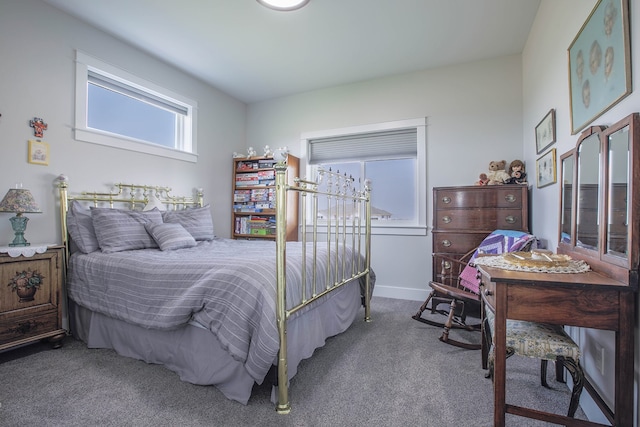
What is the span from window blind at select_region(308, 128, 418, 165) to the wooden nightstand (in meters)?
2.96

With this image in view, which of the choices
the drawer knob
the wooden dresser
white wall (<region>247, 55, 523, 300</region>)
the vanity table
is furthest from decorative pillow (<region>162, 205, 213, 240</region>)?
the vanity table

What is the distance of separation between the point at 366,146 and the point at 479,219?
1658mm

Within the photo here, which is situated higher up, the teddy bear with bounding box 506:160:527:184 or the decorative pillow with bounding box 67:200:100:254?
the teddy bear with bounding box 506:160:527:184

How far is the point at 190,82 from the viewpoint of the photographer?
3.71 meters

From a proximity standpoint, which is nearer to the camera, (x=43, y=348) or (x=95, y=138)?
(x=43, y=348)

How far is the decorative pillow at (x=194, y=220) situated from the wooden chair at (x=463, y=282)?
225 cm

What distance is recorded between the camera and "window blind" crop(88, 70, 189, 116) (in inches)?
112

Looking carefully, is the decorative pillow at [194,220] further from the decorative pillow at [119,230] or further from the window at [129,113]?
the window at [129,113]

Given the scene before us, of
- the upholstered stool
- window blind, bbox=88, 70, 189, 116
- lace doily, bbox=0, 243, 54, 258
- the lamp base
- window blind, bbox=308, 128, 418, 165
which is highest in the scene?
window blind, bbox=88, 70, 189, 116

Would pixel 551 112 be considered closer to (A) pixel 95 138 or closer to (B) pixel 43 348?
(A) pixel 95 138

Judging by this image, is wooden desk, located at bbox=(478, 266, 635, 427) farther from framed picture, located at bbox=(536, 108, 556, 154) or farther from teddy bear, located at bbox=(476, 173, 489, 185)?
teddy bear, located at bbox=(476, 173, 489, 185)

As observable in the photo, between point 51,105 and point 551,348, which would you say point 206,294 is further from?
point 51,105

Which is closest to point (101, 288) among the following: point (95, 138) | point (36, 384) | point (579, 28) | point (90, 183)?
point (36, 384)

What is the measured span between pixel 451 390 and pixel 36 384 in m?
2.32
